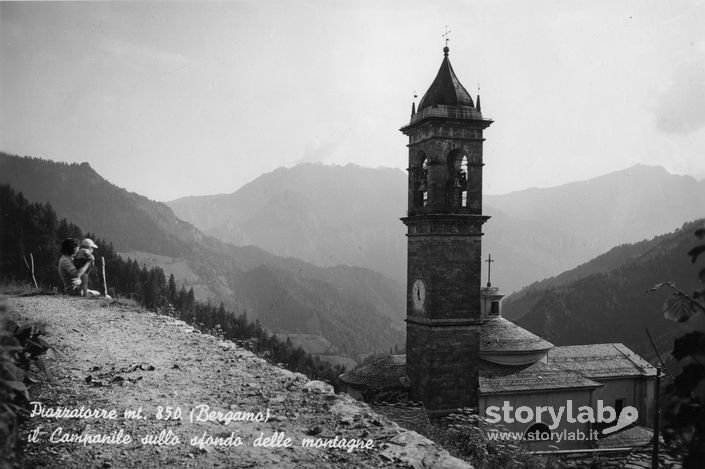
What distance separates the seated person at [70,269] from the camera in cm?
1428

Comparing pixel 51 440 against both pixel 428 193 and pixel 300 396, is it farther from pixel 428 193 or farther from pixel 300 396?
pixel 428 193

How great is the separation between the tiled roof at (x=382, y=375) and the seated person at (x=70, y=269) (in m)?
11.8

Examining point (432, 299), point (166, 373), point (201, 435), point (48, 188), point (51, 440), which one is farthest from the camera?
point (48, 188)

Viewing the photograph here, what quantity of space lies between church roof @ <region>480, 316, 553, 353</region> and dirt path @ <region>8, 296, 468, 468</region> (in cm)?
1679

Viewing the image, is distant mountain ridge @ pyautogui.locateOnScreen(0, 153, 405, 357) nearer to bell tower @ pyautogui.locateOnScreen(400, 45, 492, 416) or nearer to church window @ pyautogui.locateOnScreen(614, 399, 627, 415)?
church window @ pyautogui.locateOnScreen(614, 399, 627, 415)

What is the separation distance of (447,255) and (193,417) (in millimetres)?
15741

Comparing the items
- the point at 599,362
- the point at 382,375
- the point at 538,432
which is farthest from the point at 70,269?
the point at 599,362

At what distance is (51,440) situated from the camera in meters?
5.77

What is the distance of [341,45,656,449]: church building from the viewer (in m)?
21.1

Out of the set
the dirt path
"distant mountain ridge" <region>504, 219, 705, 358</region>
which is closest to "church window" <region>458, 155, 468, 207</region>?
the dirt path

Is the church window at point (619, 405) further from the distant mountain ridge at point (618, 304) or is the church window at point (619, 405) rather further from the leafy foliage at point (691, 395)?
the distant mountain ridge at point (618, 304)

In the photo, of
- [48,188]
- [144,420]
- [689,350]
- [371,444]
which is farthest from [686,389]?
[48,188]

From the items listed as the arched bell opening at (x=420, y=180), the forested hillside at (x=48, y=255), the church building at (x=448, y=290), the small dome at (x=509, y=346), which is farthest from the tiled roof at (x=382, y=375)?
the forested hillside at (x=48, y=255)

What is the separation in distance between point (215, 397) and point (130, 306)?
25.7ft
